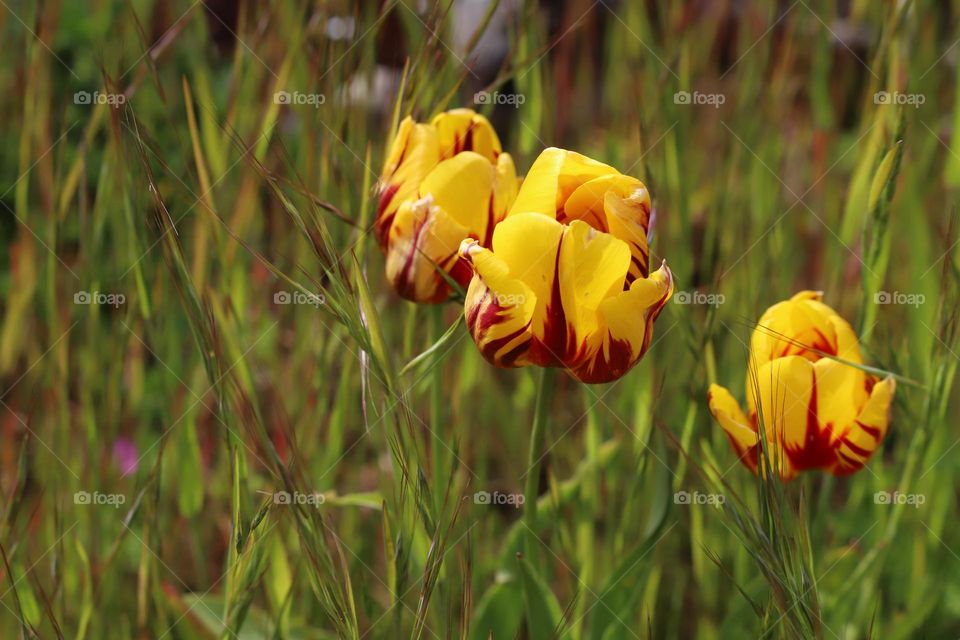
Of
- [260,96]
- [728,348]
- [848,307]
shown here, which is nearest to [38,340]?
[260,96]

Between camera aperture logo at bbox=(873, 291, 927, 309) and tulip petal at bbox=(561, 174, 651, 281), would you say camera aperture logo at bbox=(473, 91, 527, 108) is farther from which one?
camera aperture logo at bbox=(873, 291, 927, 309)

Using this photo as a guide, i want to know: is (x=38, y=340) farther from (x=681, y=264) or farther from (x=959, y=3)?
(x=959, y=3)

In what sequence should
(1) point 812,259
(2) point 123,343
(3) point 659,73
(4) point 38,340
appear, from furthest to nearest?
1. (1) point 812,259
2. (4) point 38,340
3. (3) point 659,73
4. (2) point 123,343

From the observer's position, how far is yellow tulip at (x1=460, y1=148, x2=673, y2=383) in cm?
50

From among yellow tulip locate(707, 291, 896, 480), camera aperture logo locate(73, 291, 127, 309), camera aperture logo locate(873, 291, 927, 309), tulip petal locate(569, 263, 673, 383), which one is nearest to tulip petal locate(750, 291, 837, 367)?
yellow tulip locate(707, 291, 896, 480)

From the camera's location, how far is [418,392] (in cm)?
70

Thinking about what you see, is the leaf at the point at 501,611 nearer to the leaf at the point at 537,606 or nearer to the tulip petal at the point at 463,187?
the leaf at the point at 537,606

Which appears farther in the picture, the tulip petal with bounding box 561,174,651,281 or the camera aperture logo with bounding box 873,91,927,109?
the camera aperture logo with bounding box 873,91,927,109

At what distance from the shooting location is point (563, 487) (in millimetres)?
784

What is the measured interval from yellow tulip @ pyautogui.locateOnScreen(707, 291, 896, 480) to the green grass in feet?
0.12

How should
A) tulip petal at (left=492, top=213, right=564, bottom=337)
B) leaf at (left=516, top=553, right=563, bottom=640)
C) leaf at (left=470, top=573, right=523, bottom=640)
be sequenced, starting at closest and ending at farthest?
tulip petal at (left=492, top=213, right=564, bottom=337), leaf at (left=516, top=553, right=563, bottom=640), leaf at (left=470, top=573, right=523, bottom=640)

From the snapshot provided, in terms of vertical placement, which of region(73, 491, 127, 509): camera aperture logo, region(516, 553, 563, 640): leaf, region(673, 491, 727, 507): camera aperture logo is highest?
region(673, 491, 727, 507): camera aperture logo

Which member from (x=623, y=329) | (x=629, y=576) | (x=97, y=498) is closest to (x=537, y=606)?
(x=629, y=576)

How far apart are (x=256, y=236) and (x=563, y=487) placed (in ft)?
1.37
